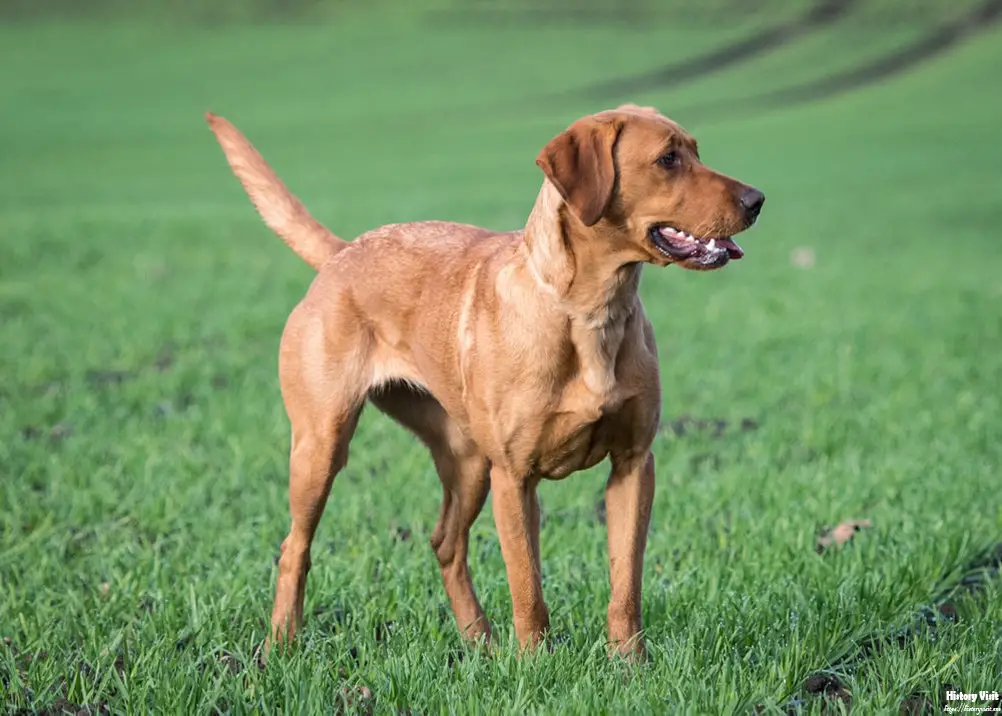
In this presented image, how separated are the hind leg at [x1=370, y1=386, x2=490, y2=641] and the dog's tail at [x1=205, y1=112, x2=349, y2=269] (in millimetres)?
697

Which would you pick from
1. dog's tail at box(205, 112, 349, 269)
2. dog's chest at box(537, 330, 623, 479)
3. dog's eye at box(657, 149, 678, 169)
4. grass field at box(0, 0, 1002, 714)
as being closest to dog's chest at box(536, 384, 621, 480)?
dog's chest at box(537, 330, 623, 479)

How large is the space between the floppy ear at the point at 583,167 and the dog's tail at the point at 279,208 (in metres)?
1.63

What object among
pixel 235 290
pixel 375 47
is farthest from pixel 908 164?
pixel 375 47

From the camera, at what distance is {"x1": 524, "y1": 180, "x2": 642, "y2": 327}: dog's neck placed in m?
4.46

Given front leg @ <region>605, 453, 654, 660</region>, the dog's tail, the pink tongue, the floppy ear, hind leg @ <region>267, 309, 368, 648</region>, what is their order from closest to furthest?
the floppy ear < the pink tongue < front leg @ <region>605, 453, 654, 660</region> < hind leg @ <region>267, 309, 368, 648</region> < the dog's tail

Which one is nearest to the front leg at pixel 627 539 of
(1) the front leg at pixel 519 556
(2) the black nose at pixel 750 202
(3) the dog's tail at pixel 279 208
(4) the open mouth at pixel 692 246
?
(1) the front leg at pixel 519 556

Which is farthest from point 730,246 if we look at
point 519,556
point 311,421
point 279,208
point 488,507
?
point 488,507

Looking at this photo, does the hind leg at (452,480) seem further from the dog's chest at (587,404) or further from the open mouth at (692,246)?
the open mouth at (692,246)

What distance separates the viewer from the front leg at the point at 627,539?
4.60 m

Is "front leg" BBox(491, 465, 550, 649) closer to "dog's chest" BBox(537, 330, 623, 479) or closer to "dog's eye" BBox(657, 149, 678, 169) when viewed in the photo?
"dog's chest" BBox(537, 330, 623, 479)

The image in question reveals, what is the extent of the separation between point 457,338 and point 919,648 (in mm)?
1811

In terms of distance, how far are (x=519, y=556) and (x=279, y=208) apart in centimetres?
193

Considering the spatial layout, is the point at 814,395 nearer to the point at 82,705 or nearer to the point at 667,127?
the point at 667,127

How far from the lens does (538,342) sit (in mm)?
4504
